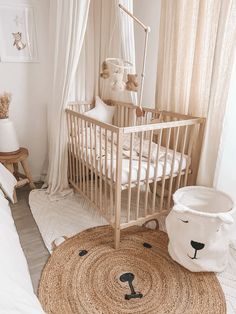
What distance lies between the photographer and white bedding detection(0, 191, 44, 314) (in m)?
0.79

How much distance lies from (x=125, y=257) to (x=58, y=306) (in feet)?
1.91

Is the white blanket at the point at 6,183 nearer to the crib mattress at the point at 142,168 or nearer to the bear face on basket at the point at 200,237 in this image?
the crib mattress at the point at 142,168

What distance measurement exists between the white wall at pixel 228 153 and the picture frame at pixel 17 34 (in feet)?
→ 6.58

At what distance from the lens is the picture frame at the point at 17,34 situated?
96.3 inches

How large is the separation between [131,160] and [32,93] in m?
1.62

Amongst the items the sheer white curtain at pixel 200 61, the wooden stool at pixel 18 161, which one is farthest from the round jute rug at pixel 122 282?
the wooden stool at pixel 18 161

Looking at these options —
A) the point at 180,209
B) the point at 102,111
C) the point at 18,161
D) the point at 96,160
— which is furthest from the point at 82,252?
the point at 102,111

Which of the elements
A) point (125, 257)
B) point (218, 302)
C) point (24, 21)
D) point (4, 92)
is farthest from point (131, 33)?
point (218, 302)

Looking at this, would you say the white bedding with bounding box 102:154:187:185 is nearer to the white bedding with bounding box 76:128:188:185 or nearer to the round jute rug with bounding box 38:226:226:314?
the white bedding with bounding box 76:128:188:185

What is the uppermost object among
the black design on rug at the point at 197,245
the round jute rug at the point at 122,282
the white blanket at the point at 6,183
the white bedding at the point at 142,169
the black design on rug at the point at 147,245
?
the white bedding at the point at 142,169

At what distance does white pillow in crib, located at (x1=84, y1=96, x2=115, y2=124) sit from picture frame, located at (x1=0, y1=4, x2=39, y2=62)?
0.82m

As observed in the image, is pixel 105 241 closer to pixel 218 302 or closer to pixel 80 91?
pixel 218 302

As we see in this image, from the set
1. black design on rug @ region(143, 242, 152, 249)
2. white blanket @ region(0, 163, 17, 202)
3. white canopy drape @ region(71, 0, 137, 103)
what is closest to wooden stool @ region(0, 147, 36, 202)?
white blanket @ region(0, 163, 17, 202)

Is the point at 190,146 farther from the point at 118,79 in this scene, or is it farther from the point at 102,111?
the point at 102,111
